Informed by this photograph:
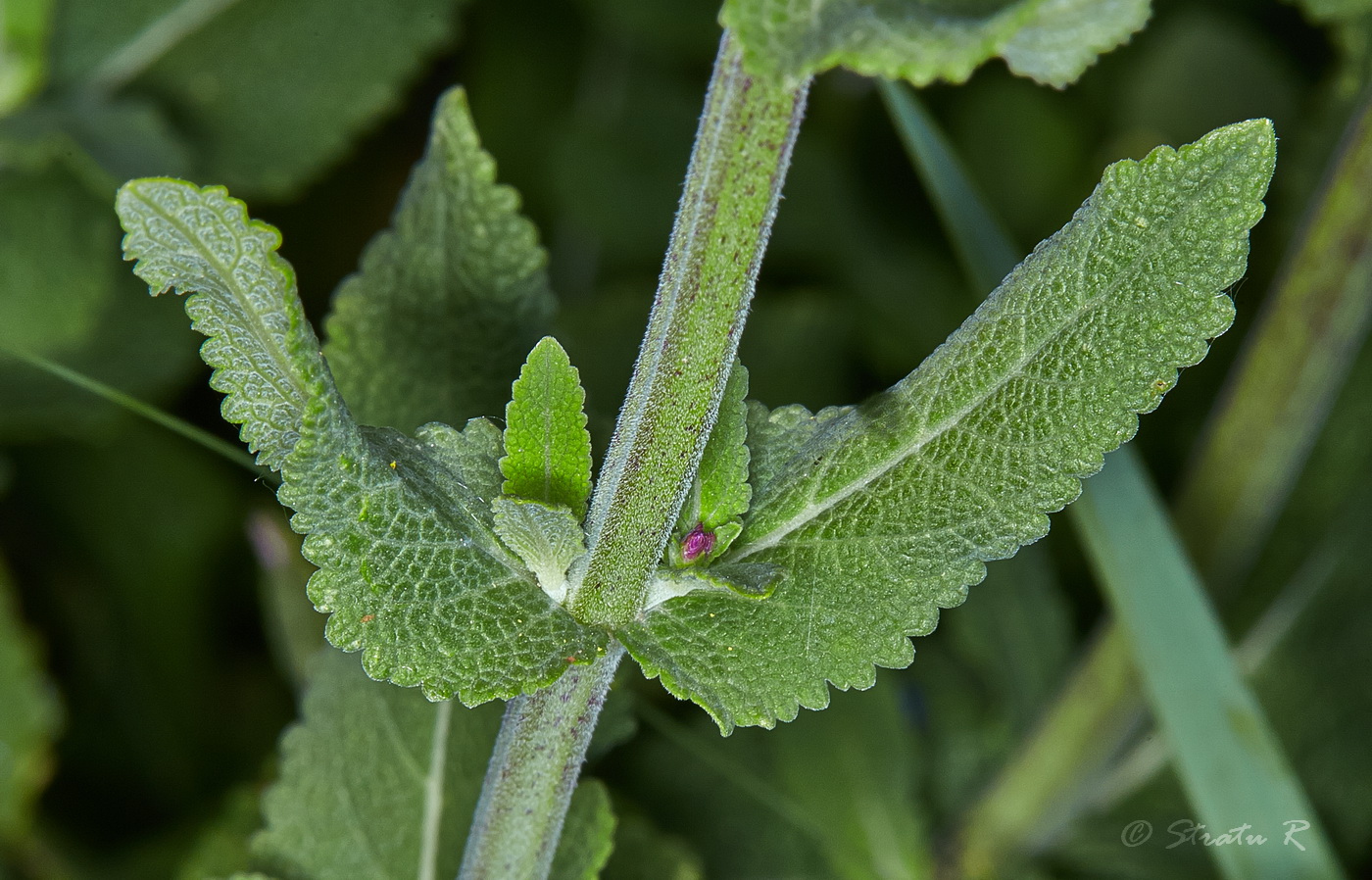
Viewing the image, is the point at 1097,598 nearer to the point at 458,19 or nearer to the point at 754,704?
the point at 754,704

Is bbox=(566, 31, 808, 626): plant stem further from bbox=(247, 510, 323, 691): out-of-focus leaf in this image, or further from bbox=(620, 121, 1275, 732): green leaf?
bbox=(247, 510, 323, 691): out-of-focus leaf

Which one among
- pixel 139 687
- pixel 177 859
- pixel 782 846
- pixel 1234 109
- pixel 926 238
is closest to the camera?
pixel 782 846

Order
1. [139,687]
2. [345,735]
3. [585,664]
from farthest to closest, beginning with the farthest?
[139,687] < [345,735] < [585,664]

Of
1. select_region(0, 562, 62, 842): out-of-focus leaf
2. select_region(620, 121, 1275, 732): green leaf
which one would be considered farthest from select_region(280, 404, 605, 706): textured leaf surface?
select_region(0, 562, 62, 842): out-of-focus leaf

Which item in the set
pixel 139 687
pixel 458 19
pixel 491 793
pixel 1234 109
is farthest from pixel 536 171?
pixel 491 793

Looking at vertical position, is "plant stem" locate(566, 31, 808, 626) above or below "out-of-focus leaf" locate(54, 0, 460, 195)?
below

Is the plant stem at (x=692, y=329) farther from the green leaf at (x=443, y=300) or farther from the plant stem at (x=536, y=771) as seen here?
the green leaf at (x=443, y=300)

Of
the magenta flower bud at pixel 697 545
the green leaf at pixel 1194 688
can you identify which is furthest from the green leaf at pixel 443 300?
the green leaf at pixel 1194 688

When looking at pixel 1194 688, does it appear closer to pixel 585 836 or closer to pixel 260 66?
pixel 585 836
